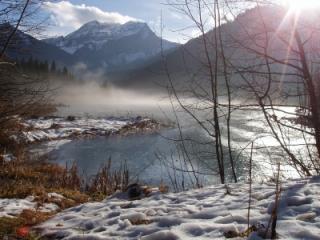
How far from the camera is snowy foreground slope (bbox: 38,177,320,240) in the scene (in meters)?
3.40

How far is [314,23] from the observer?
5.83 m

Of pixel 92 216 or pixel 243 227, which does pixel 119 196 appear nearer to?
pixel 92 216

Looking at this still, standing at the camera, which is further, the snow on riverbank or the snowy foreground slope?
the snow on riverbank

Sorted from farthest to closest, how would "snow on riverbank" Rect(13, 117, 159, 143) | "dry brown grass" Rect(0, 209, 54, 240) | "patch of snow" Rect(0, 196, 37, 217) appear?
"snow on riverbank" Rect(13, 117, 159, 143)
"patch of snow" Rect(0, 196, 37, 217)
"dry brown grass" Rect(0, 209, 54, 240)

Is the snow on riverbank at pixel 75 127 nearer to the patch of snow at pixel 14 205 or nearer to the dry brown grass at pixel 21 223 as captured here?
the patch of snow at pixel 14 205

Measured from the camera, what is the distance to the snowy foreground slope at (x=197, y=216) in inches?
134

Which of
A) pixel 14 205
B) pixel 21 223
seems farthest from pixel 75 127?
pixel 21 223

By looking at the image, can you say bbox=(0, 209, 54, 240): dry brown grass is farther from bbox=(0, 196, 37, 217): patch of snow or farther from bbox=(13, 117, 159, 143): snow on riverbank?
bbox=(13, 117, 159, 143): snow on riverbank

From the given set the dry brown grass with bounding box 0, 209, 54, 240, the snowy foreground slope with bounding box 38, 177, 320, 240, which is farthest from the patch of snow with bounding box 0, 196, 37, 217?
the snowy foreground slope with bounding box 38, 177, 320, 240

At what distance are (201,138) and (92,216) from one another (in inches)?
876

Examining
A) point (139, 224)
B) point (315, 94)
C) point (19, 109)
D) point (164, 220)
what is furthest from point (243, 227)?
point (19, 109)

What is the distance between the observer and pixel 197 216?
398cm

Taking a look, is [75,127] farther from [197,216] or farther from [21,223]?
[197,216]

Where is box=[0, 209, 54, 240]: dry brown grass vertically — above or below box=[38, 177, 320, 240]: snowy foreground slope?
below
